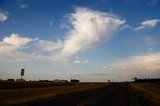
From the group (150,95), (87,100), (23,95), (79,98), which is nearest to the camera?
(87,100)

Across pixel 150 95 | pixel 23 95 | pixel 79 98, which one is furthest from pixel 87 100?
pixel 150 95

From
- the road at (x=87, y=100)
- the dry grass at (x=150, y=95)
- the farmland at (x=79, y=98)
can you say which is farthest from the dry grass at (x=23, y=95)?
the dry grass at (x=150, y=95)

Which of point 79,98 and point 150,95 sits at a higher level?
point 150,95

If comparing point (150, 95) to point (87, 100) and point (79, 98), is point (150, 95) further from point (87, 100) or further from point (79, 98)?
point (87, 100)

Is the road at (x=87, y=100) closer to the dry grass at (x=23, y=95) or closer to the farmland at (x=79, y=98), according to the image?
the farmland at (x=79, y=98)

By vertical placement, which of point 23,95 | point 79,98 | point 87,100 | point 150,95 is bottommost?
point 87,100

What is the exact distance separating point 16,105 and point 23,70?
9.30 m

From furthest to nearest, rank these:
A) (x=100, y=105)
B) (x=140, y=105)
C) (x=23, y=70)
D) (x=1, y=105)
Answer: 1. (x=23, y=70)
2. (x=140, y=105)
3. (x=100, y=105)
4. (x=1, y=105)

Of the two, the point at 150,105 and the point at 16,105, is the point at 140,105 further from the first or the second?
the point at 16,105

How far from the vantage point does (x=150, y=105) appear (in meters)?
28.0

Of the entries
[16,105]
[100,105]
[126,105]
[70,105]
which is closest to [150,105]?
[126,105]

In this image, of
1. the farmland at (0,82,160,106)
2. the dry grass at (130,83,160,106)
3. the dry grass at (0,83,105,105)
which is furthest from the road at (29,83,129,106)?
the dry grass at (130,83,160,106)

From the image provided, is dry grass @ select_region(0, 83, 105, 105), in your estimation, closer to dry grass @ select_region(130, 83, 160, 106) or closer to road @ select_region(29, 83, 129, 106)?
road @ select_region(29, 83, 129, 106)

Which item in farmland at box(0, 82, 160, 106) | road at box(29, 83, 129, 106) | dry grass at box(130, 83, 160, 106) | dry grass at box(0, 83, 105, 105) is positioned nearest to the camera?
road at box(29, 83, 129, 106)
